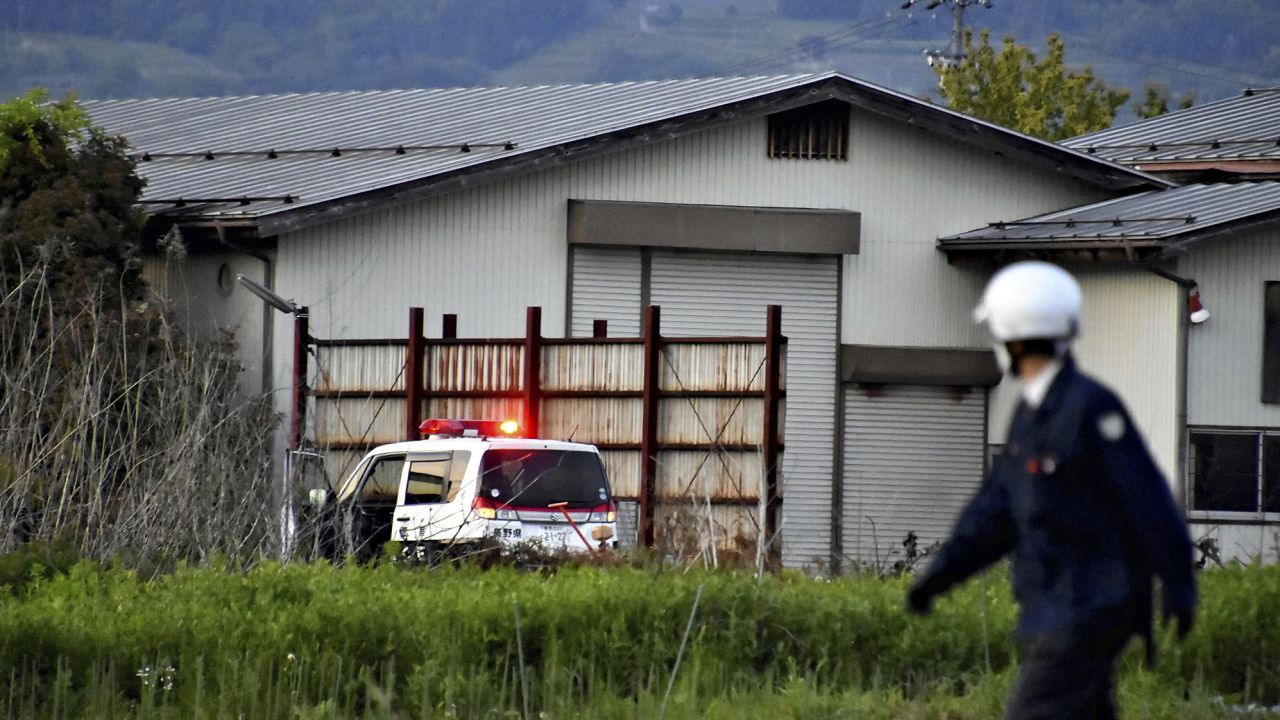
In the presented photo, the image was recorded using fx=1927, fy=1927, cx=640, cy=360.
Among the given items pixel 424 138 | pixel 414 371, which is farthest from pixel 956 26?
pixel 414 371

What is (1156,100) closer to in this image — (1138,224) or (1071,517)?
(1138,224)

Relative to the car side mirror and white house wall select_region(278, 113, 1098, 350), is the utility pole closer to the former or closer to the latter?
white house wall select_region(278, 113, 1098, 350)

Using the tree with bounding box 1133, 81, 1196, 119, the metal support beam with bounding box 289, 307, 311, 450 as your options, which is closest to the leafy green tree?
the metal support beam with bounding box 289, 307, 311, 450

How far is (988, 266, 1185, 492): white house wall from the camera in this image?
2327 centimetres

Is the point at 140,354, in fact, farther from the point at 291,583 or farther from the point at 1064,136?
the point at 1064,136

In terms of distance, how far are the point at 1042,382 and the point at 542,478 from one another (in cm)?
1041

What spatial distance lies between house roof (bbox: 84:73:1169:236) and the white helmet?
17.5 metres

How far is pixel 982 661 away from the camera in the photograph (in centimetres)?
1054

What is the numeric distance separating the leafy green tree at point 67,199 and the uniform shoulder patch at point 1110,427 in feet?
54.6

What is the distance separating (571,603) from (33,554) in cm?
384

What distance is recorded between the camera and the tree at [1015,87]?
50594 millimetres

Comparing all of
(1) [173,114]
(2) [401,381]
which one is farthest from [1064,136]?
(2) [401,381]

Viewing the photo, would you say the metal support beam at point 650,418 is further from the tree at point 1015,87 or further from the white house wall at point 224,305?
the tree at point 1015,87

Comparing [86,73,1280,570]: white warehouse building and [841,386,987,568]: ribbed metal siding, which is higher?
[86,73,1280,570]: white warehouse building
